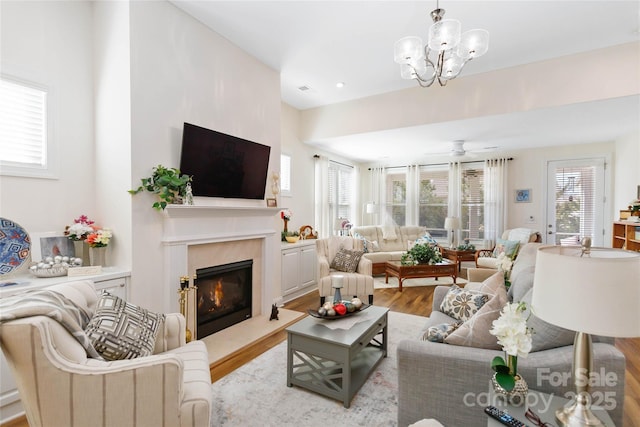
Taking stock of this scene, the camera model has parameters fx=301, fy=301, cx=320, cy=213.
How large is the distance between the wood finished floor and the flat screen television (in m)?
1.58

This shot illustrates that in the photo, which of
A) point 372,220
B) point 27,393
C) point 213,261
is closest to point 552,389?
point 27,393

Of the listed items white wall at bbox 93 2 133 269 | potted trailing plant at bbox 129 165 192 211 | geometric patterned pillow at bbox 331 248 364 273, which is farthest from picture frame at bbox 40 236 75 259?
geometric patterned pillow at bbox 331 248 364 273

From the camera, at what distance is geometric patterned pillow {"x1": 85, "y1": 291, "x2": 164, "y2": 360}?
4.96 feet

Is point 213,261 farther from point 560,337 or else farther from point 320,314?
point 560,337

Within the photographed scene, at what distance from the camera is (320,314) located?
2352 mm

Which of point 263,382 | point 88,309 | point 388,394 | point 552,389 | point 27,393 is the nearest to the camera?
point 27,393

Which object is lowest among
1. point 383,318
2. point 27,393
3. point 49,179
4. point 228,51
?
point 383,318

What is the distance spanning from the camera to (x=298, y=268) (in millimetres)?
4586

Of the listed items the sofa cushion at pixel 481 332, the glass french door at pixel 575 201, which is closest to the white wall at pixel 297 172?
the sofa cushion at pixel 481 332

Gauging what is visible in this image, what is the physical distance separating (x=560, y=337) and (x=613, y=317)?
60 cm

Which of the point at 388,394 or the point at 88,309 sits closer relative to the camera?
the point at 88,309

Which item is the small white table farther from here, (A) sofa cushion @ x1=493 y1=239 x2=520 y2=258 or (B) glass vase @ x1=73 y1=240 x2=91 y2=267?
(A) sofa cushion @ x1=493 y1=239 x2=520 y2=258

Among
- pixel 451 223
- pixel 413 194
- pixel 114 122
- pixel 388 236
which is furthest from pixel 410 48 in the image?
pixel 413 194

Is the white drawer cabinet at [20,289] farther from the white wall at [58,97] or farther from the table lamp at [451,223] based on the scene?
the table lamp at [451,223]
